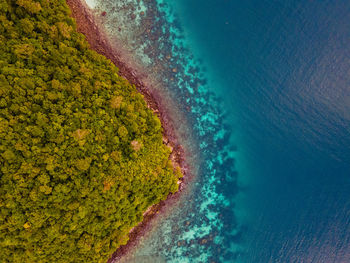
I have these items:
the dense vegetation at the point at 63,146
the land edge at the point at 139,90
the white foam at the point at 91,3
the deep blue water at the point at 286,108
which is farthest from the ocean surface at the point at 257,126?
the white foam at the point at 91,3

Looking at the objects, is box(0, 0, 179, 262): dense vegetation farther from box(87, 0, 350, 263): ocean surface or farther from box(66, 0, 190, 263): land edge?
box(87, 0, 350, 263): ocean surface

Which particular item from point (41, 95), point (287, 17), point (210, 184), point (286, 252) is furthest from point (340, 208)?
point (41, 95)

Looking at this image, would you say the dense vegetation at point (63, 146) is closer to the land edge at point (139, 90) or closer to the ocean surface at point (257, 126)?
the land edge at point (139, 90)

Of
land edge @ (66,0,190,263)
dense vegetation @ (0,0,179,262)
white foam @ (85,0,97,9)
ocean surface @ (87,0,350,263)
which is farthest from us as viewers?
ocean surface @ (87,0,350,263)

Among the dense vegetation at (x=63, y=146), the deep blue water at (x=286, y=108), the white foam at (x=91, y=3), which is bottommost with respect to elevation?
the dense vegetation at (x=63, y=146)

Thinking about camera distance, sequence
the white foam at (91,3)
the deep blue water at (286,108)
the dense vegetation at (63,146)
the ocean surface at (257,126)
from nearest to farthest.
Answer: the dense vegetation at (63,146) < the white foam at (91,3) < the ocean surface at (257,126) < the deep blue water at (286,108)

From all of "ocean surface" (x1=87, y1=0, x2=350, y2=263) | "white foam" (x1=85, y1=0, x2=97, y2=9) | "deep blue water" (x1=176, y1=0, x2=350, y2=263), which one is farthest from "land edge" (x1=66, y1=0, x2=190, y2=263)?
"deep blue water" (x1=176, y1=0, x2=350, y2=263)
